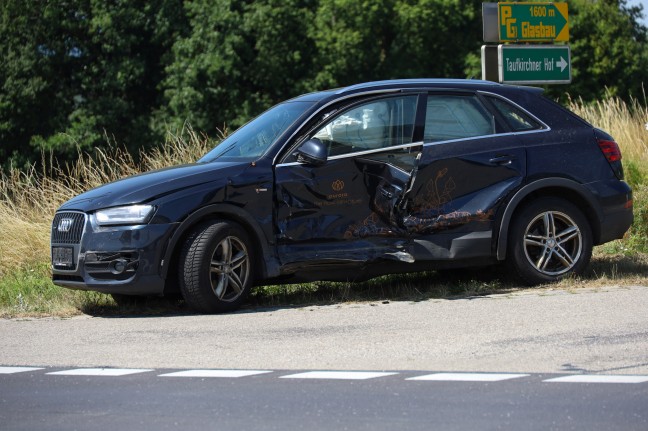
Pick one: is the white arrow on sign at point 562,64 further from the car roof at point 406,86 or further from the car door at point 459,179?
the car door at point 459,179

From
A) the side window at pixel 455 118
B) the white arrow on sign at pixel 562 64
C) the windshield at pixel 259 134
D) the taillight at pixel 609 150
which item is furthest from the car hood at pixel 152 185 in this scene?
the white arrow on sign at pixel 562 64

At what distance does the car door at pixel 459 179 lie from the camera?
402 inches

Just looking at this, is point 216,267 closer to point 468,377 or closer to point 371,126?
point 371,126

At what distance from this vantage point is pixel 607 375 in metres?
6.68

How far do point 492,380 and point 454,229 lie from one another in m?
3.75

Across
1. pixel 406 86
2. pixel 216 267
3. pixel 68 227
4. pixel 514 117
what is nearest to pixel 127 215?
pixel 68 227

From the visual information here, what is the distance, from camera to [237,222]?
9.84m

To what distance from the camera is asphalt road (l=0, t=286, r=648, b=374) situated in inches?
289

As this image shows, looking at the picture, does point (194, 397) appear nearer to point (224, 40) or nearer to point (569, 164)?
point (569, 164)

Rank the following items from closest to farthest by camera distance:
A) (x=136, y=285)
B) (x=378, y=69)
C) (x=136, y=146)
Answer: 1. (x=136, y=285)
2. (x=136, y=146)
3. (x=378, y=69)

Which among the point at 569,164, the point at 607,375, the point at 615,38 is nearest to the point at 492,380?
the point at 607,375

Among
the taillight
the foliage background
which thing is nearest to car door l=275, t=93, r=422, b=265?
the taillight

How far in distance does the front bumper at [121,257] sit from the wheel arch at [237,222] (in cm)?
6

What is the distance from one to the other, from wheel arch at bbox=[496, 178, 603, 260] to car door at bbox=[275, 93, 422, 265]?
89cm
